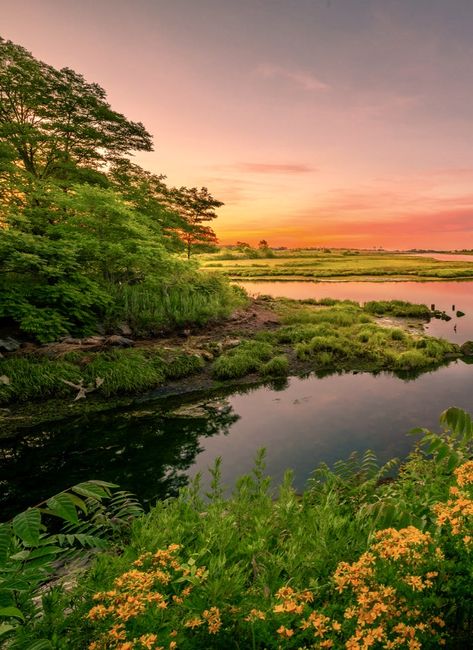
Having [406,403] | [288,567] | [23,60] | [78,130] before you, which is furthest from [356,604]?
[23,60]

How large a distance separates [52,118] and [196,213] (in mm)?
20367

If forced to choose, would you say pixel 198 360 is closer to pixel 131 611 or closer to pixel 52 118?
pixel 131 611

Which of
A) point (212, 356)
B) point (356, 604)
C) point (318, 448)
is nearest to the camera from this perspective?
point (356, 604)

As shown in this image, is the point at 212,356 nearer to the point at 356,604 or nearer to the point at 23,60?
the point at 356,604

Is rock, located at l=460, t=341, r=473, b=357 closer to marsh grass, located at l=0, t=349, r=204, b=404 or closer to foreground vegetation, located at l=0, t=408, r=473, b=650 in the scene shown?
marsh grass, located at l=0, t=349, r=204, b=404

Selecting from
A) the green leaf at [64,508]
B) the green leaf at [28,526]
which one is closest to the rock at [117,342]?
the green leaf at [64,508]

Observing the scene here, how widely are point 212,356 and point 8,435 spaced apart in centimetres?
880

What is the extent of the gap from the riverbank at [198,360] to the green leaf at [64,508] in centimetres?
1032

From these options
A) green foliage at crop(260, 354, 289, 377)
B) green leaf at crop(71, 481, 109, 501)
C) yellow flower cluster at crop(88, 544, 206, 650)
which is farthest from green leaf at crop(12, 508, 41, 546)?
green foliage at crop(260, 354, 289, 377)

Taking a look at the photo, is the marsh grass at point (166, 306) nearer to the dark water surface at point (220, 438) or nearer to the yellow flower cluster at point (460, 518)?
the dark water surface at point (220, 438)

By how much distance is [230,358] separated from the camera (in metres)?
16.1

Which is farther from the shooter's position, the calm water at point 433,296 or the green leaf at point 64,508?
the calm water at point 433,296

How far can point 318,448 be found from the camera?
9805 millimetres

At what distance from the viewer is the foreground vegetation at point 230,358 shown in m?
12.5
